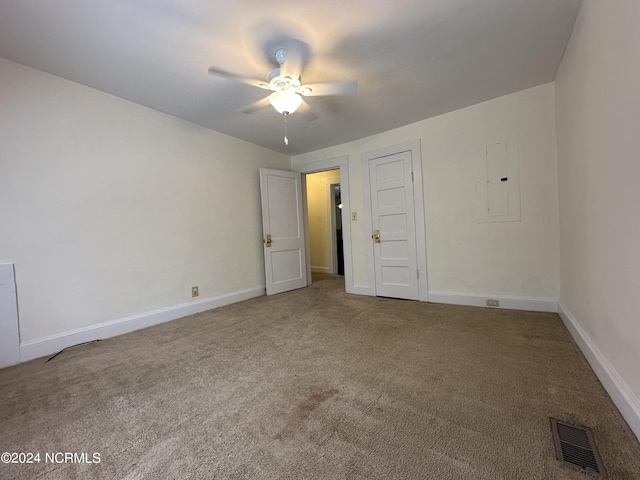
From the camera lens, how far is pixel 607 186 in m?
1.54

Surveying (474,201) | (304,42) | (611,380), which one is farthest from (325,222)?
(611,380)

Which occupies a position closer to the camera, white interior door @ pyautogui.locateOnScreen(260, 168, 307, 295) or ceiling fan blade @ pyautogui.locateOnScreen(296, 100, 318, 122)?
ceiling fan blade @ pyautogui.locateOnScreen(296, 100, 318, 122)

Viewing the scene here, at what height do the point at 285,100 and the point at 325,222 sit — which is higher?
the point at 285,100

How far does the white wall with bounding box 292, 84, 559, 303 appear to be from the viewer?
2.89 m

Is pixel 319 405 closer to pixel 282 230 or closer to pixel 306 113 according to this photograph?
pixel 306 113

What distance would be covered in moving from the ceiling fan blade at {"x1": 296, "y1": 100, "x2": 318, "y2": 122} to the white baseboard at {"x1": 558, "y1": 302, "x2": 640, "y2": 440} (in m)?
3.17

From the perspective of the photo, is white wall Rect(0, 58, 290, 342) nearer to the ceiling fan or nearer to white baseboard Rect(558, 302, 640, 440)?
the ceiling fan

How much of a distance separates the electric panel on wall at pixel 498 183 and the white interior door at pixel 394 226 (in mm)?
819

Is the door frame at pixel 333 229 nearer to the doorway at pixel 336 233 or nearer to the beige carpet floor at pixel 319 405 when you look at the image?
the doorway at pixel 336 233

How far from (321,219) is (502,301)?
4.23m

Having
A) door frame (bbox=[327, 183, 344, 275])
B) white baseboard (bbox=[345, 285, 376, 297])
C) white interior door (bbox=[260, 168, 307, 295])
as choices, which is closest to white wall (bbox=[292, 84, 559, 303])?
white baseboard (bbox=[345, 285, 376, 297])

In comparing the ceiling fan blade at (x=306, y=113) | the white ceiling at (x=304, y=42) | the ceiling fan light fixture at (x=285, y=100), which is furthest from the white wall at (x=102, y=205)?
the ceiling fan light fixture at (x=285, y=100)

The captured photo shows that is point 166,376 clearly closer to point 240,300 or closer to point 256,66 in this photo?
point 240,300

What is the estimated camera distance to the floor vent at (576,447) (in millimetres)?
1091
